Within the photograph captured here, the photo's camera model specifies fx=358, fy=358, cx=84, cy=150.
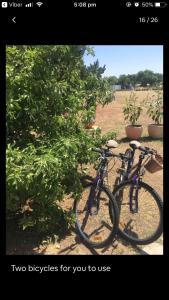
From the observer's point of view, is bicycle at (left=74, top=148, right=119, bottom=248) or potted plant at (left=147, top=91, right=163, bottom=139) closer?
bicycle at (left=74, top=148, right=119, bottom=248)

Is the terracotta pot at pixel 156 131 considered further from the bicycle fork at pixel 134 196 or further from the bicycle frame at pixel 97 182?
the bicycle frame at pixel 97 182

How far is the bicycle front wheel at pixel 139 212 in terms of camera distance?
15.3 ft

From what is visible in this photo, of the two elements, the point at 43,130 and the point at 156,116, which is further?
the point at 156,116

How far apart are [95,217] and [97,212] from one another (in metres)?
0.11

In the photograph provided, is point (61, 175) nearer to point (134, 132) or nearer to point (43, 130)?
point (43, 130)

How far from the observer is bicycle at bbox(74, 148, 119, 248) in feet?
15.4

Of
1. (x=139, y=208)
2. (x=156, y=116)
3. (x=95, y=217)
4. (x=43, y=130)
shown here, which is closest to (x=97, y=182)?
(x=95, y=217)

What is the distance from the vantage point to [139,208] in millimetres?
5109

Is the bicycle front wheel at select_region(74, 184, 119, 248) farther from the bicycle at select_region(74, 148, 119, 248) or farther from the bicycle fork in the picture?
the bicycle fork

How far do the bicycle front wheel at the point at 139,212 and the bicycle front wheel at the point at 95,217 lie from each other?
0.21 metres
